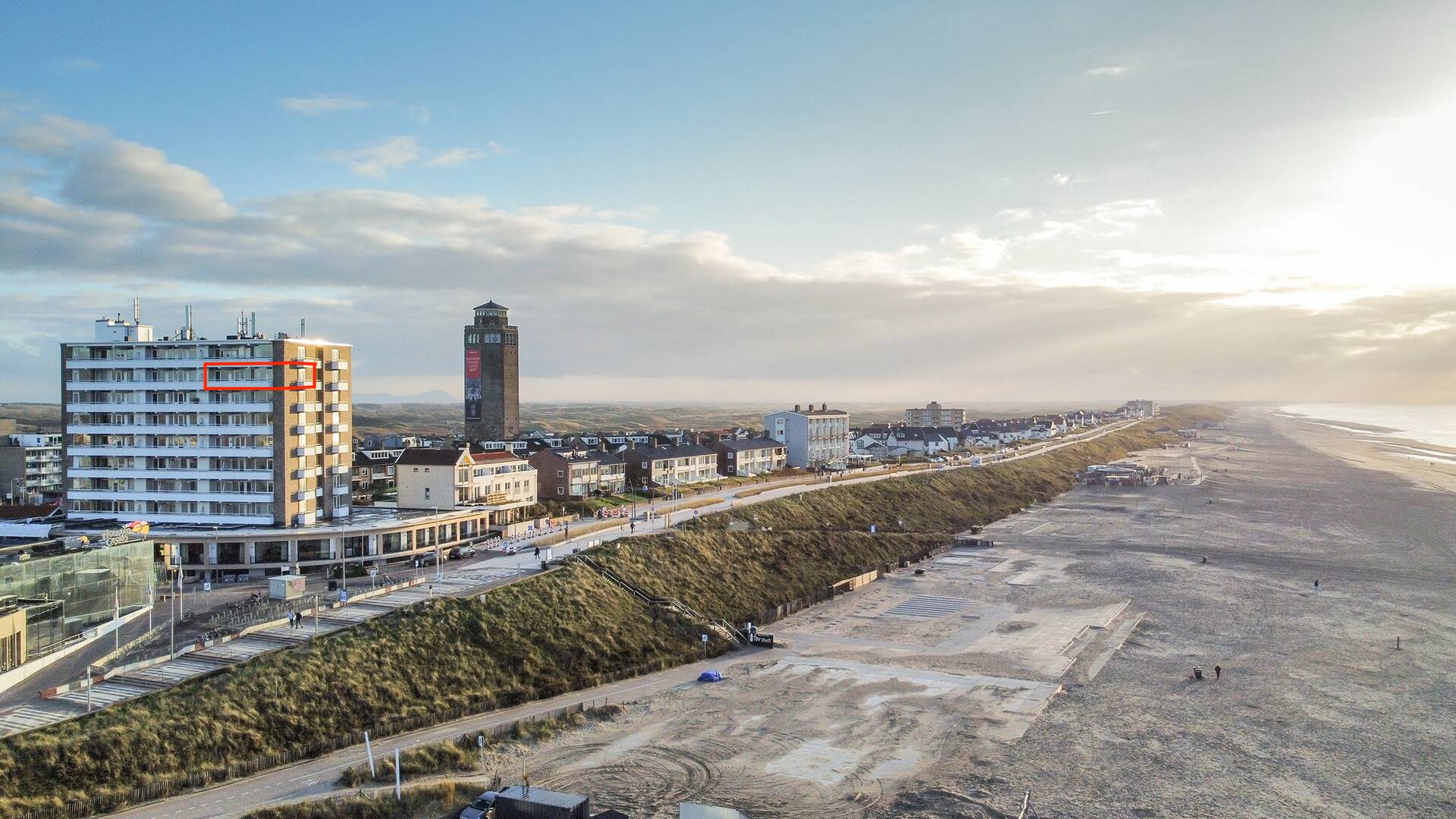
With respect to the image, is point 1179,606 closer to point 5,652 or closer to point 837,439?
point 5,652

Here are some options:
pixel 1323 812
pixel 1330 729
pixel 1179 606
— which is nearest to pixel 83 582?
pixel 1323 812

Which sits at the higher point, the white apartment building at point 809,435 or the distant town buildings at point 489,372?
the distant town buildings at point 489,372

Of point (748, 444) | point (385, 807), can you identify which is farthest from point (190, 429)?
point (748, 444)

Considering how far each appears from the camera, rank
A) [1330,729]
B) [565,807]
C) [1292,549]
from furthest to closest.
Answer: [1292,549]
[1330,729]
[565,807]

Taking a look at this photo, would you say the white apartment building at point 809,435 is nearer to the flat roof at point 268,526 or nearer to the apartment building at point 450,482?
the apartment building at point 450,482

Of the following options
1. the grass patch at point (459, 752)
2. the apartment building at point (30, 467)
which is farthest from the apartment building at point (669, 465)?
the apartment building at point (30, 467)

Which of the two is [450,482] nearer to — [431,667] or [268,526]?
[268,526]
